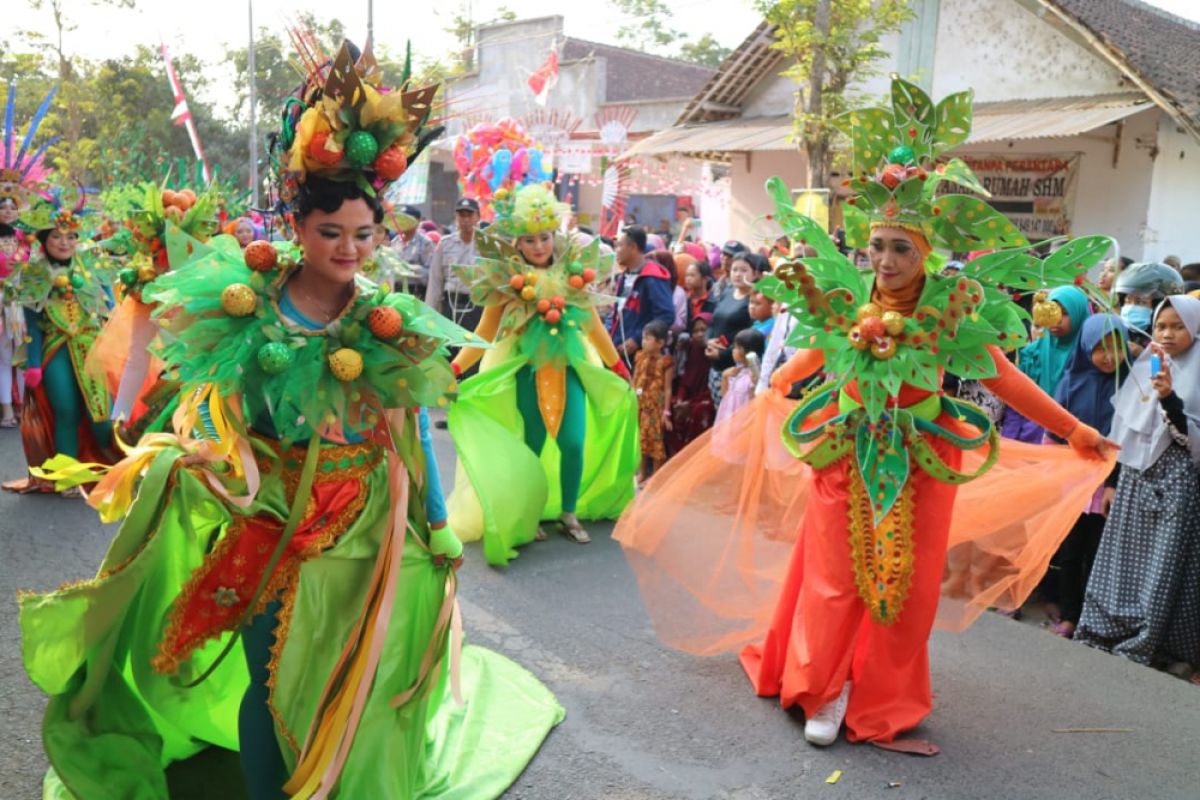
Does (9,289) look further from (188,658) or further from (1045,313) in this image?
(1045,313)

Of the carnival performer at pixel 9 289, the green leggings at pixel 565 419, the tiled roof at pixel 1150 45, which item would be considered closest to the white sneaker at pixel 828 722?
the green leggings at pixel 565 419

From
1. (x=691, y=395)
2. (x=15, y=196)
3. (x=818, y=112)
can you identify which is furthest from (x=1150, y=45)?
(x=15, y=196)

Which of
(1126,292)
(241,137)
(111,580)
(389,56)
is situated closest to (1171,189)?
(1126,292)

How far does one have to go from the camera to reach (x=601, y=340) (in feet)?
20.0

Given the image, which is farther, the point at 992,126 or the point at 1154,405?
the point at 992,126

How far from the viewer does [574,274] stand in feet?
19.5

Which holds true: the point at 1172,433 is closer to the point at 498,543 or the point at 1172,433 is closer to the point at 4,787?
the point at 498,543

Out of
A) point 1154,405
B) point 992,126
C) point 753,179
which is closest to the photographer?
point 1154,405

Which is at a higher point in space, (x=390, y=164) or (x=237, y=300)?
(x=390, y=164)

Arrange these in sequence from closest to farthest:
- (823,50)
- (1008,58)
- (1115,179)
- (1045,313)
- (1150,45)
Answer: (1045,313) → (823,50) → (1115,179) → (1150,45) → (1008,58)

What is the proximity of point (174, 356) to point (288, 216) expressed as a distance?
1.65ft

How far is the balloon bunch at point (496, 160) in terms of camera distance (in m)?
7.50

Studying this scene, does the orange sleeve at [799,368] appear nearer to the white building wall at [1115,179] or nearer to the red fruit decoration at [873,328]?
the red fruit decoration at [873,328]

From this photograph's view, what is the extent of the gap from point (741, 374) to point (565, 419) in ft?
4.40
